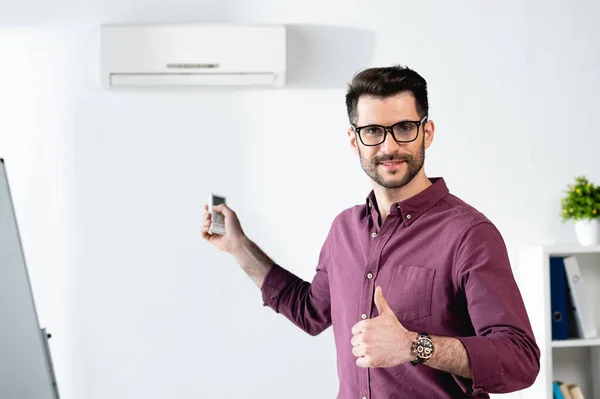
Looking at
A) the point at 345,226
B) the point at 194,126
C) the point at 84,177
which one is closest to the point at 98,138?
the point at 84,177

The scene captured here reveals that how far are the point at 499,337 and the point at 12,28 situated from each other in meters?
2.29

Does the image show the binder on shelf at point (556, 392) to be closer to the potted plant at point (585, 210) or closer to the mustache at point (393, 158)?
the potted plant at point (585, 210)

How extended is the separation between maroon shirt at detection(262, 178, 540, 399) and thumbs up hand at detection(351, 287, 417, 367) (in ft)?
0.41

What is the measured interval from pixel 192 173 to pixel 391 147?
1389 millimetres

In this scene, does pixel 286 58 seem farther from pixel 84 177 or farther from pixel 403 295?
pixel 403 295

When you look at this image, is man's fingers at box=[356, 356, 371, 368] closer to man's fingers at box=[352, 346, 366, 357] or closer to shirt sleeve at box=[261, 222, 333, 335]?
man's fingers at box=[352, 346, 366, 357]

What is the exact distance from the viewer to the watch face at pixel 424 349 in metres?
1.42

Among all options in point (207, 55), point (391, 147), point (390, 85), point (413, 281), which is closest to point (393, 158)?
point (391, 147)

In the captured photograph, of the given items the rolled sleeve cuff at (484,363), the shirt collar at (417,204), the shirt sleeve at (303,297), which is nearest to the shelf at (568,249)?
the shirt sleeve at (303,297)

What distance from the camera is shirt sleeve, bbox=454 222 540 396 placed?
144cm

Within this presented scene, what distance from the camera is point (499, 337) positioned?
4.84 feet

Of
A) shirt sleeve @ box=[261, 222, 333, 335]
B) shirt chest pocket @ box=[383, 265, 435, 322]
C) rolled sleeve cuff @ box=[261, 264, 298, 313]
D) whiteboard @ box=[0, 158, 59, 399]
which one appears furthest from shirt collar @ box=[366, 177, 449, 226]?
whiteboard @ box=[0, 158, 59, 399]

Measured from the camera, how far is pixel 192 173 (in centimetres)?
293

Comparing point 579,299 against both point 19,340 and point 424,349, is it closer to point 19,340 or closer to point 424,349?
point 424,349
